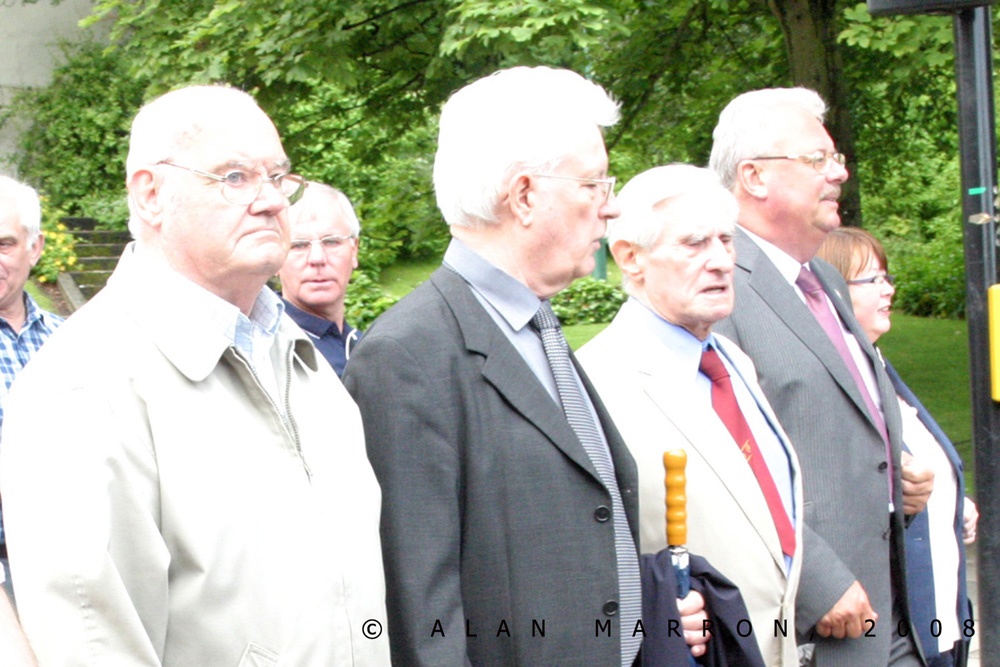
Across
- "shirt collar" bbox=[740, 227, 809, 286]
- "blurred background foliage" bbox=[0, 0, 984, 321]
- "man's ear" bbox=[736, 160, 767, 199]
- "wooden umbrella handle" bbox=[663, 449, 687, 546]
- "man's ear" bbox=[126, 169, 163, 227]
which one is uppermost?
"blurred background foliage" bbox=[0, 0, 984, 321]

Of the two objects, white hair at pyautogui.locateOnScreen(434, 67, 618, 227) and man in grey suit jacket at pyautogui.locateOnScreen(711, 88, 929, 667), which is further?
man in grey suit jacket at pyautogui.locateOnScreen(711, 88, 929, 667)

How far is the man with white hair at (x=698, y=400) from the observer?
9.53 feet

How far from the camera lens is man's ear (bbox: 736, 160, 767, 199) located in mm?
3645

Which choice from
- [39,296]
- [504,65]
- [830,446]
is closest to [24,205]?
[830,446]

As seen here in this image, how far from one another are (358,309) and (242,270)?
10352 mm

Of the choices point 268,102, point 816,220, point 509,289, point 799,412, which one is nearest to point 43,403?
point 509,289

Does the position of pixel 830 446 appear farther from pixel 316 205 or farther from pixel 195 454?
pixel 195 454

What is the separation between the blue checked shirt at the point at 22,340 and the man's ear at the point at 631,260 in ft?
6.24

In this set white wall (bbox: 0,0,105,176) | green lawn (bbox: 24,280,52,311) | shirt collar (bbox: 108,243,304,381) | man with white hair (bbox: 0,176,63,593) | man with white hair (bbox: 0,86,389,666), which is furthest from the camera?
white wall (bbox: 0,0,105,176)

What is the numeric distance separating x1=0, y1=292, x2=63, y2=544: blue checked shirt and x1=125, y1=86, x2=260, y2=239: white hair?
5.27 ft

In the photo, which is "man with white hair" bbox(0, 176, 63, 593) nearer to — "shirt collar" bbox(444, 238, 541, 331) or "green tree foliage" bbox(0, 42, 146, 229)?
"shirt collar" bbox(444, 238, 541, 331)

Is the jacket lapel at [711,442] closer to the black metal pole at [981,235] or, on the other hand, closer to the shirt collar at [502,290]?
the shirt collar at [502,290]

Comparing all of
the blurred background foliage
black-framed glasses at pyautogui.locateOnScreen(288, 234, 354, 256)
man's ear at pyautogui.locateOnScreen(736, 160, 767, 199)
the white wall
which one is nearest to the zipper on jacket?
black-framed glasses at pyautogui.locateOnScreen(288, 234, 354, 256)

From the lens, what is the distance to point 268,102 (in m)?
9.06
